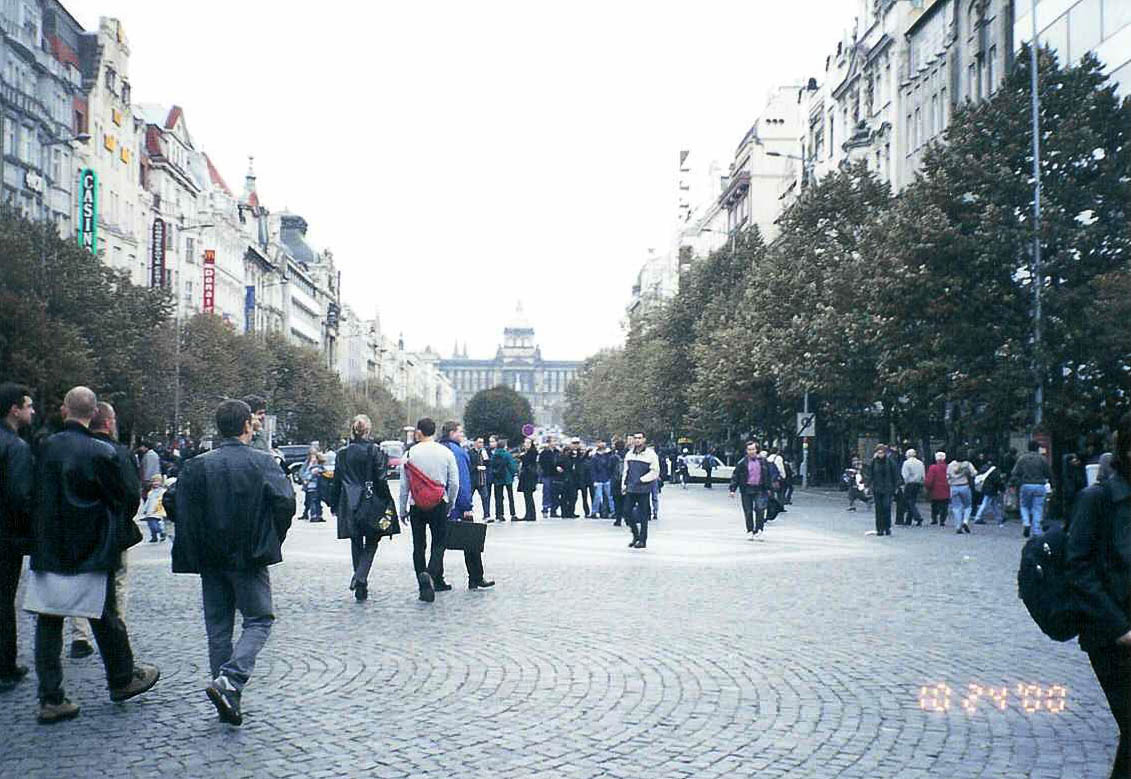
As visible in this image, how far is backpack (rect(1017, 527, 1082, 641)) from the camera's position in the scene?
19.1 ft

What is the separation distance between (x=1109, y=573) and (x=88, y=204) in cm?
6126

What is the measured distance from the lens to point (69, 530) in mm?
7934

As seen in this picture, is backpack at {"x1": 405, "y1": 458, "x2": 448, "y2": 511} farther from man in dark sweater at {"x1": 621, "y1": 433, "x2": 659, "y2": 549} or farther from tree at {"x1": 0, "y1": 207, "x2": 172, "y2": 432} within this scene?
tree at {"x1": 0, "y1": 207, "x2": 172, "y2": 432}

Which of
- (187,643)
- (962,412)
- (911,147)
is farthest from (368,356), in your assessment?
(187,643)

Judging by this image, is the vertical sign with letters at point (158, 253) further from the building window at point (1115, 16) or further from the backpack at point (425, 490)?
the backpack at point (425, 490)

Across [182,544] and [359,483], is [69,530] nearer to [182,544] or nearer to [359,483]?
[182,544]

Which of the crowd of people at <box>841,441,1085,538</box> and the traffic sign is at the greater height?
the traffic sign

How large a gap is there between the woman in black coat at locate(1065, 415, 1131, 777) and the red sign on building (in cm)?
8256

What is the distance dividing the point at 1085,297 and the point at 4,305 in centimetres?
2721

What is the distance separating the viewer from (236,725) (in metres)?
7.66

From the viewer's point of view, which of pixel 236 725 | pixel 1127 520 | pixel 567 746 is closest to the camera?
pixel 1127 520

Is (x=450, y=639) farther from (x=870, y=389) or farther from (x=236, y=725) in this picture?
(x=870, y=389)

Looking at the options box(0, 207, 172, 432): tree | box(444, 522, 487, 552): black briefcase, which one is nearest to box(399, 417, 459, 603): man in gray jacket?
box(444, 522, 487, 552): black briefcase

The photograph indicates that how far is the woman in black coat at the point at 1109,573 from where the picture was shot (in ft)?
18.7
